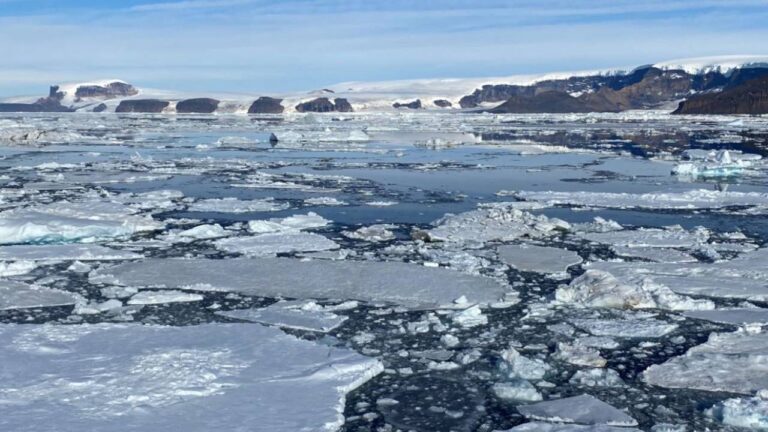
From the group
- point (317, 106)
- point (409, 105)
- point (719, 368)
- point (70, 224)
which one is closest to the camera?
point (719, 368)

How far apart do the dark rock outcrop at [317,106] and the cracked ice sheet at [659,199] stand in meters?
70.3

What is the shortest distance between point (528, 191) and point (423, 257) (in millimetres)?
5132

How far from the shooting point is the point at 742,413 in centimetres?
330

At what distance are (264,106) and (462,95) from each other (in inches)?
982

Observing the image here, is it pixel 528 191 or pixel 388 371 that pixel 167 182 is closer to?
pixel 528 191

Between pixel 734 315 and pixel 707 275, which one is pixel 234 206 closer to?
pixel 707 275

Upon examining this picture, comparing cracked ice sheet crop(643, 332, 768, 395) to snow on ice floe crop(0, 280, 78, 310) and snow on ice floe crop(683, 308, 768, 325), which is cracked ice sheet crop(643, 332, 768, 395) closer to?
snow on ice floe crop(683, 308, 768, 325)

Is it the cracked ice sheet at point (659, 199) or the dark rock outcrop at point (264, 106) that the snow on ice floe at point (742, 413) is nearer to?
the cracked ice sheet at point (659, 199)

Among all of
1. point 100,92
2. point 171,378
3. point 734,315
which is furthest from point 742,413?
point 100,92

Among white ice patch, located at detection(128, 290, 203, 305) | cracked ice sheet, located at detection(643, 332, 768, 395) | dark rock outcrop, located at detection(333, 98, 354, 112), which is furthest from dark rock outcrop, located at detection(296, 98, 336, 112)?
cracked ice sheet, located at detection(643, 332, 768, 395)

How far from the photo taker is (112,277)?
5.93 metres

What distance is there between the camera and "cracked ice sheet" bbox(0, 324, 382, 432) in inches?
128

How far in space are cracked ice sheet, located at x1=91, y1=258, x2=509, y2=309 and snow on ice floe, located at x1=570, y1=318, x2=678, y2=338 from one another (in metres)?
0.75

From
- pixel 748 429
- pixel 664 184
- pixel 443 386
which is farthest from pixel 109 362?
pixel 664 184
